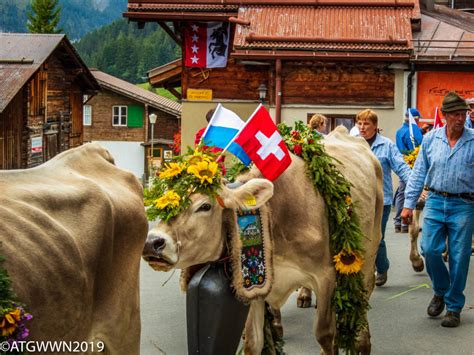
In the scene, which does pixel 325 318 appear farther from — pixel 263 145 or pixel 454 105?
pixel 454 105

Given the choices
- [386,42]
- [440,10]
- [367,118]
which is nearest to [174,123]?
[440,10]

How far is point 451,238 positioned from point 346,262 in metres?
1.87

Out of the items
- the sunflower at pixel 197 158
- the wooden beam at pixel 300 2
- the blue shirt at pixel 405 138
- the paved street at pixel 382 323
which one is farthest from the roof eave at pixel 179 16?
the sunflower at pixel 197 158

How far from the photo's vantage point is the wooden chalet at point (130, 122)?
2702 inches

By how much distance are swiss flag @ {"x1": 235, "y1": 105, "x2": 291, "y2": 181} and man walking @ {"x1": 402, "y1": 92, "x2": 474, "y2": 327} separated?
7.61ft

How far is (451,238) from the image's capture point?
29.5 feet

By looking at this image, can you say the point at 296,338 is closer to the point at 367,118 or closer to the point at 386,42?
the point at 367,118

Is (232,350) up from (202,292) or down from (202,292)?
down

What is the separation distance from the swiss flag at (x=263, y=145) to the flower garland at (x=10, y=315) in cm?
332

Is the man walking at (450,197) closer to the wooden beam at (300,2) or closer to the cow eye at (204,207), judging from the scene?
the cow eye at (204,207)

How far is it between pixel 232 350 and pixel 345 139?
12.3 feet

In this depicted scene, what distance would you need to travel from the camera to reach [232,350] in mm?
6336

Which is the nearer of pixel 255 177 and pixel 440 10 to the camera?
pixel 255 177

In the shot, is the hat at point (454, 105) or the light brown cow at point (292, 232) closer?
the light brown cow at point (292, 232)
